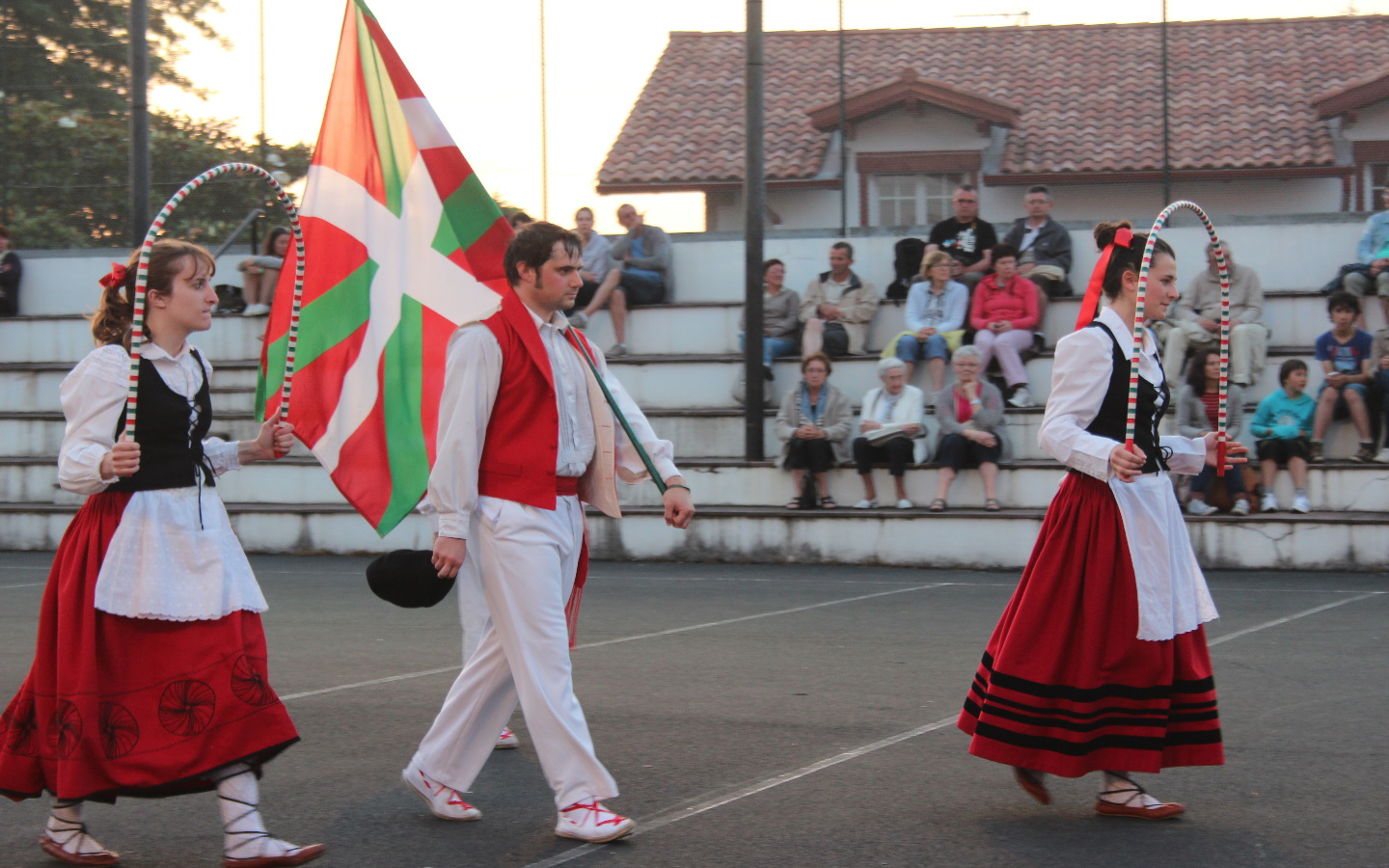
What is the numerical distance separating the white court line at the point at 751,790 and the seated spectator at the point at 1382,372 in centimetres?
699

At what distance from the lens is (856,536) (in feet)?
38.4

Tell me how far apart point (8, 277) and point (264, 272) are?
3276 mm

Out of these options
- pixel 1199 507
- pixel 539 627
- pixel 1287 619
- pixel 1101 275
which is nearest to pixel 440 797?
pixel 539 627

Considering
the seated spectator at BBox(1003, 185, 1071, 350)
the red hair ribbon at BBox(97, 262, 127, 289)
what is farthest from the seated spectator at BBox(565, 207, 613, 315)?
the red hair ribbon at BBox(97, 262, 127, 289)

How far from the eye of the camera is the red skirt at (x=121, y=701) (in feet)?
13.4

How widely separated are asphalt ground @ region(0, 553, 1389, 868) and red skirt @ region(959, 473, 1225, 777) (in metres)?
0.24

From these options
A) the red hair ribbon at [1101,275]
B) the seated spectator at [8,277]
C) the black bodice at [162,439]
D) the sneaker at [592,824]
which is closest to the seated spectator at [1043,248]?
the red hair ribbon at [1101,275]

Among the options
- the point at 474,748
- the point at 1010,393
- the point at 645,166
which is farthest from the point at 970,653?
the point at 645,166

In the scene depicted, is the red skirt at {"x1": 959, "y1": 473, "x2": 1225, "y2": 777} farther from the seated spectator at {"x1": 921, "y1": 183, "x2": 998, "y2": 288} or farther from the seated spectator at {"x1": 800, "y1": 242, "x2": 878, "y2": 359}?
the seated spectator at {"x1": 921, "y1": 183, "x2": 998, "y2": 288}

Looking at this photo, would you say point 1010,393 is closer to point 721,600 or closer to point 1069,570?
point 721,600

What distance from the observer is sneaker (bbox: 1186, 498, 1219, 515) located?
37.0 ft

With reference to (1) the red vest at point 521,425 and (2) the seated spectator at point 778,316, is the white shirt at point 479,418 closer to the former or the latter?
(1) the red vest at point 521,425

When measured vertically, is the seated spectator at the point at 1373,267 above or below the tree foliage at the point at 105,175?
below

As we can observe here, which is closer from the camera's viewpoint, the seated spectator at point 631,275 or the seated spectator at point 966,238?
the seated spectator at point 966,238
